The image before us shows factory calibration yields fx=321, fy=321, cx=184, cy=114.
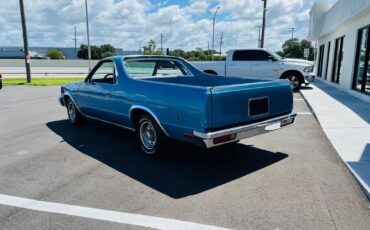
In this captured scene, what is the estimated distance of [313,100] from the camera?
11.8 m

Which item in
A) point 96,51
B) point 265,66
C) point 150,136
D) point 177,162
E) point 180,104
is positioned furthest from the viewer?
point 96,51

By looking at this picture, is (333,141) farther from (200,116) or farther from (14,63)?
(14,63)

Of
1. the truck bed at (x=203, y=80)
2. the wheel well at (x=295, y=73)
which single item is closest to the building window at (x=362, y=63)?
the wheel well at (x=295, y=73)

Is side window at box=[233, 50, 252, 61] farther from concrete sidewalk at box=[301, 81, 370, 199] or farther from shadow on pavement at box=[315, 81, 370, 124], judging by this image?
shadow on pavement at box=[315, 81, 370, 124]

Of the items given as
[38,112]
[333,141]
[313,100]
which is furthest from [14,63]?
[333,141]

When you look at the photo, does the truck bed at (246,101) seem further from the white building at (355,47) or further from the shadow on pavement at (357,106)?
the white building at (355,47)

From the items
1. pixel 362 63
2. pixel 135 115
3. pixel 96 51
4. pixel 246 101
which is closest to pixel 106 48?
pixel 96 51

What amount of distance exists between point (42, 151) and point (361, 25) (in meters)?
12.5

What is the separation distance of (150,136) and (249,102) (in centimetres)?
184

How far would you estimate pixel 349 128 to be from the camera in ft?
23.8

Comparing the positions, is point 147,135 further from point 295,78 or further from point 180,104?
point 295,78

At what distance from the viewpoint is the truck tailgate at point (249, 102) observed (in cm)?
433

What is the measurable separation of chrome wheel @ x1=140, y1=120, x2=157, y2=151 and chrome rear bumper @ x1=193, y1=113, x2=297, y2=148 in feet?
4.26

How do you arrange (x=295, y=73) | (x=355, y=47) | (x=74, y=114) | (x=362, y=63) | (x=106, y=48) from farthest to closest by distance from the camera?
(x=106, y=48)
(x=295, y=73)
(x=355, y=47)
(x=362, y=63)
(x=74, y=114)
